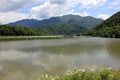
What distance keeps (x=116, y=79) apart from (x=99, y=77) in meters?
0.84

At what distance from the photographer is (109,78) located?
40.8ft

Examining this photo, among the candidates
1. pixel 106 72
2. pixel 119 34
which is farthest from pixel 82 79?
pixel 119 34

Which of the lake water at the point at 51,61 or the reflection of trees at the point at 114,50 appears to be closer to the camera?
the lake water at the point at 51,61

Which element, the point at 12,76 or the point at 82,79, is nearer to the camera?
the point at 82,79

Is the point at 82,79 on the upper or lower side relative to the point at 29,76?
upper

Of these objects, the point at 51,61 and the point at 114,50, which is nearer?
the point at 51,61

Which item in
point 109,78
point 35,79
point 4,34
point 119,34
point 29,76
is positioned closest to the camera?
point 109,78

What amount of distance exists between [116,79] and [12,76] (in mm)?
15415

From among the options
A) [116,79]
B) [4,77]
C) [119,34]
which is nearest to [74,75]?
[116,79]

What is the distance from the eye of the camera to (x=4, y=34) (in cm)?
19600

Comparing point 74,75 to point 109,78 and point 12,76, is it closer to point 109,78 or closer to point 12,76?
point 109,78

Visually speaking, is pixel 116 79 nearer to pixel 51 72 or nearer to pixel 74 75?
pixel 74 75

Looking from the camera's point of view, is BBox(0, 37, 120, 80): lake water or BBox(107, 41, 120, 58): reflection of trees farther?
BBox(107, 41, 120, 58): reflection of trees

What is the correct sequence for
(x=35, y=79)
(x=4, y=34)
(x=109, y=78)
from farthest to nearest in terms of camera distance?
(x=4, y=34), (x=35, y=79), (x=109, y=78)
